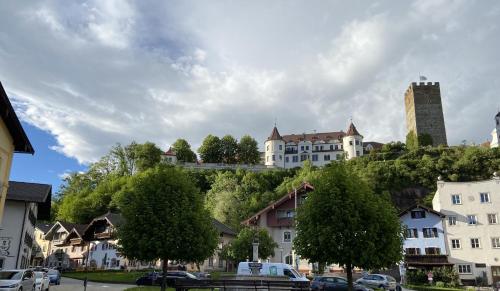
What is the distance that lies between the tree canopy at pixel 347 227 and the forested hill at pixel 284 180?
157 feet

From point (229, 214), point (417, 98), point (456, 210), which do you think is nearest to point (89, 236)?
point (229, 214)

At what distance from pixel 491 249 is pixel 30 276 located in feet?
158

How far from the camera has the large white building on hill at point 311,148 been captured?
122 m

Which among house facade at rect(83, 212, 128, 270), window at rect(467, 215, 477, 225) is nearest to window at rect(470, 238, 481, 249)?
window at rect(467, 215, 477, 225)

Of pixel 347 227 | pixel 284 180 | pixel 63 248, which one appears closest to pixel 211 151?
pixel 284 180

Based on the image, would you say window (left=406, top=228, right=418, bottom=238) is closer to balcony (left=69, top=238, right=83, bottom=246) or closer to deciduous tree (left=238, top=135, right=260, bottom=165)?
balcony (left=69, top=238, right=83, bottom=246)

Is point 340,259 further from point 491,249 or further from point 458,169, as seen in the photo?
point 458,169

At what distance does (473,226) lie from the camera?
51250 millimetres

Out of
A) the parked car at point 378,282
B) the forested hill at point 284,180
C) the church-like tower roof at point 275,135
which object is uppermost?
the church-like tower roof at point 275,135

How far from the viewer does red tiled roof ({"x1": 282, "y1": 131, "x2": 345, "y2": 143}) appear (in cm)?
12925

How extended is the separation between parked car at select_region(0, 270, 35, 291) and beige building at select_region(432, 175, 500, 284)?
44.7 m

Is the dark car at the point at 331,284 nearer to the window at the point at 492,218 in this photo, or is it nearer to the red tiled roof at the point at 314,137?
the window at the point at 492,218

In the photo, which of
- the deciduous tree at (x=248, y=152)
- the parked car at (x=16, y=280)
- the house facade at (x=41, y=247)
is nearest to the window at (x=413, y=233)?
the parked car at (x=16, y=280)

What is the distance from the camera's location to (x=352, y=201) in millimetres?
22797
